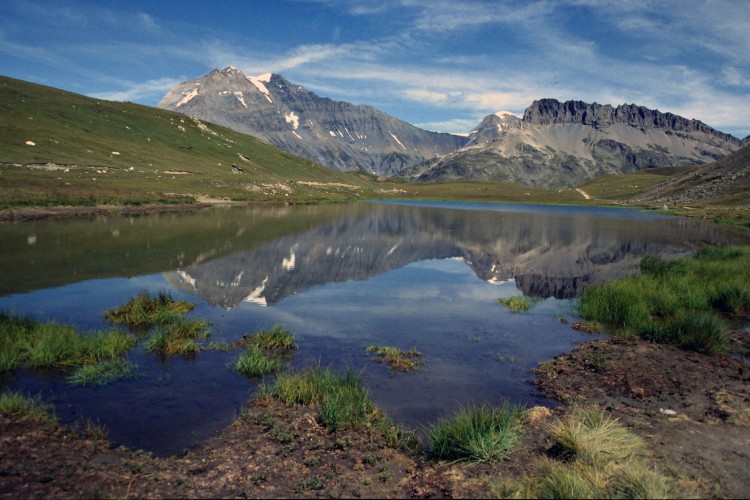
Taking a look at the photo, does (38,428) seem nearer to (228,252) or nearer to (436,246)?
(228,252)

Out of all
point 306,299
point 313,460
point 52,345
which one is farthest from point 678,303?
point 52,345

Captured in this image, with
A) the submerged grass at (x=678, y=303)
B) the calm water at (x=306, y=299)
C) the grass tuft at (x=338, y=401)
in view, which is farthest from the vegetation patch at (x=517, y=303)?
the grass tuft at (x=338, y=401)

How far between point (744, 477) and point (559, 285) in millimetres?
27069

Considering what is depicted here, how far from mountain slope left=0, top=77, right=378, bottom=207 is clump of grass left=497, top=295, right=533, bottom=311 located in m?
66.1

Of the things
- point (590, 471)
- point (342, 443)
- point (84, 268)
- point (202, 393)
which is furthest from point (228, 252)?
point (590, 471)

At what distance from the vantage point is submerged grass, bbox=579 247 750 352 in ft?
65.5

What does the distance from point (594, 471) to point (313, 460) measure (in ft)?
20.3

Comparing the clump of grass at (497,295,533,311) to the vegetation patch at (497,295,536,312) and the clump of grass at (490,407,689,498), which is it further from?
the clump of grass at (490,407,689,498)

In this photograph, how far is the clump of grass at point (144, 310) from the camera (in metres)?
21.4

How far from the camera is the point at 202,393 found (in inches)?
578

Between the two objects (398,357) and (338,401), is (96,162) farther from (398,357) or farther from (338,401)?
(338,401)

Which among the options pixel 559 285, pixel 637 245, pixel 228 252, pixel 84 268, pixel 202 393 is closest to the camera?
pixel 202 393

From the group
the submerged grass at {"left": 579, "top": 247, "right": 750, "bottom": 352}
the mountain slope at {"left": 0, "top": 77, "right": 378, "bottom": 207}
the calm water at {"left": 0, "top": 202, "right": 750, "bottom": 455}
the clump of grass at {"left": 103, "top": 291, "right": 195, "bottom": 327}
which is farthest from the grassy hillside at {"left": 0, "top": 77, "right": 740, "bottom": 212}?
the submerged grass at {"left": 579, "top": 247, "right": 750, "bottom": 352}

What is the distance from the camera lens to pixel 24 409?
11977mm
